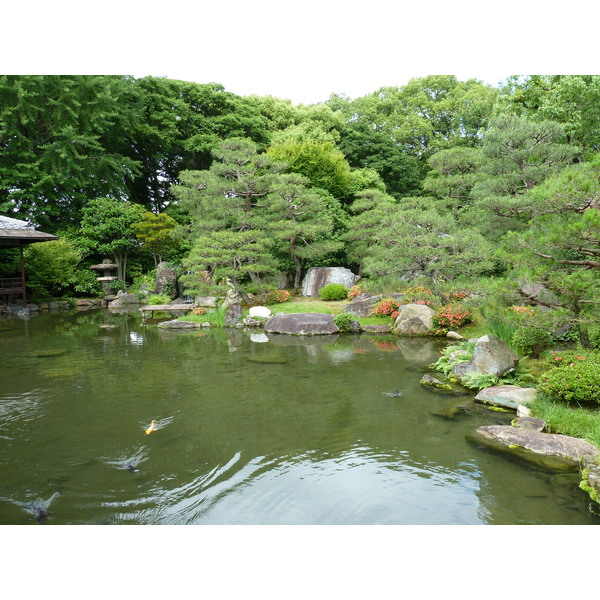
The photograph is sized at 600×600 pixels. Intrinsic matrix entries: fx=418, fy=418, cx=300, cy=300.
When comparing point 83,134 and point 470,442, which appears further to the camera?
point 83,134

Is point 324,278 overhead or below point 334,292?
overhead

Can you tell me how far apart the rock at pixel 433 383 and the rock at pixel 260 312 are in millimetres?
7095

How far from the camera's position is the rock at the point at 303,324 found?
39.2 ft

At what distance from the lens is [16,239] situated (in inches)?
659

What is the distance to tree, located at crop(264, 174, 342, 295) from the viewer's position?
48.1 feet

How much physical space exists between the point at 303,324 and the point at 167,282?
30.0 ft

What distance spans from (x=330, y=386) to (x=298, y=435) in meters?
1.96

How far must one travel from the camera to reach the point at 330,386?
7.01 meters

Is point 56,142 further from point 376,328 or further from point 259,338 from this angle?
point 376,328

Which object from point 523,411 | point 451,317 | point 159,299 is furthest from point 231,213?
point 523,411

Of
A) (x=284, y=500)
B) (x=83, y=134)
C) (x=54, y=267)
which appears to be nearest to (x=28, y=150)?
(x=83, y=134)

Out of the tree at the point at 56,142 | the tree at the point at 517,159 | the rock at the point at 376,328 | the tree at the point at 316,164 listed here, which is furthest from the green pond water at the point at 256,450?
the tree at the point at 56,142

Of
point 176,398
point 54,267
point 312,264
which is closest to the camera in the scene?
point 176,398

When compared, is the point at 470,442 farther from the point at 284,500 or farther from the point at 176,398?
the point at 176,398
